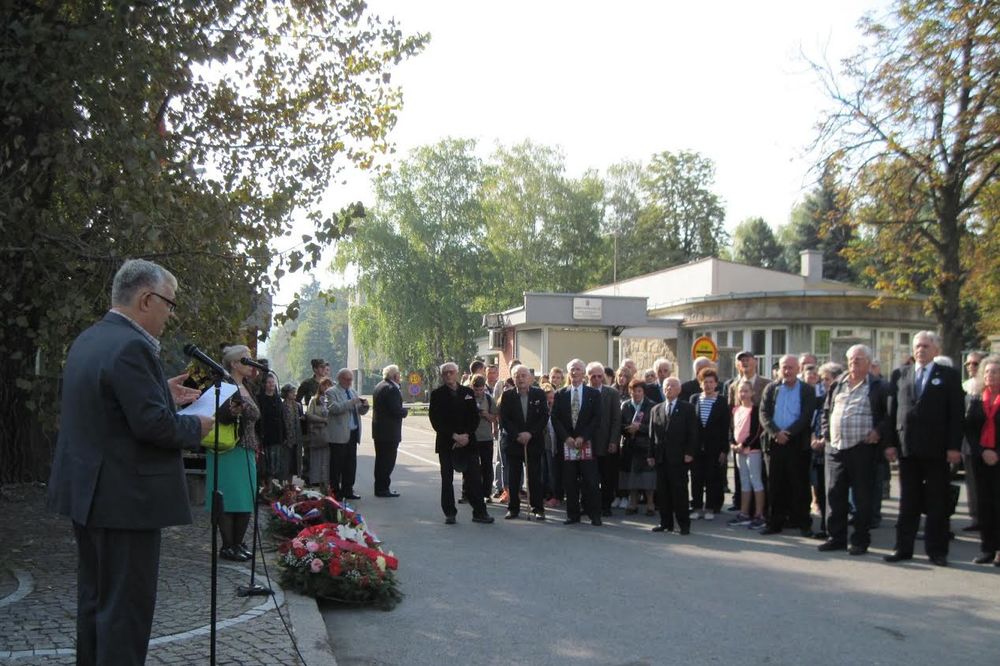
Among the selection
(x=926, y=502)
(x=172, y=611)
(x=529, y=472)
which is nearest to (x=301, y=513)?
(x=172, y=611)

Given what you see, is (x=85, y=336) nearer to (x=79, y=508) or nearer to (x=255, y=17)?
(x=79, y=508)

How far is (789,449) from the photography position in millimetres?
10914

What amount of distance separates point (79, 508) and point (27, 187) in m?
6.05

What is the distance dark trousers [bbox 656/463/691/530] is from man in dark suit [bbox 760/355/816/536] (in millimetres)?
978

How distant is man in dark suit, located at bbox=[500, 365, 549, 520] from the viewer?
1216cm

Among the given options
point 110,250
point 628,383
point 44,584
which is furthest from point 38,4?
point 628,383

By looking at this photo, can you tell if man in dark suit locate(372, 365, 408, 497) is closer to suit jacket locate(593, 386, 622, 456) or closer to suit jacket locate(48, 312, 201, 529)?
suit jacket locate(593, 386, 622, 456)

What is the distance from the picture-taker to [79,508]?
13.2 ft

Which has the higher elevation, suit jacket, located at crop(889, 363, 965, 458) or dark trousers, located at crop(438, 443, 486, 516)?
suit jacket, located at crop(889, 363, 965, 458)

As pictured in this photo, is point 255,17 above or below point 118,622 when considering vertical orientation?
above

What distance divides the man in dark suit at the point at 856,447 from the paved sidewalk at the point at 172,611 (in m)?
5.65

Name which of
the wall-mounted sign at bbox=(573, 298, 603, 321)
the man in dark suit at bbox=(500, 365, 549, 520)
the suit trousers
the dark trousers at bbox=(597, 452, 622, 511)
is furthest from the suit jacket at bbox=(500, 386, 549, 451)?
the wall-mounted sign at bbox=(573, 298, 603, 321)

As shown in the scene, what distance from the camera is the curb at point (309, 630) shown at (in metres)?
5.67

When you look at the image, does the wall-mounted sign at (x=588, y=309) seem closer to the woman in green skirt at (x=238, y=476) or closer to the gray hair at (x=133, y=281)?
Answer: the woman in green skirt at (x=238, y=476)
